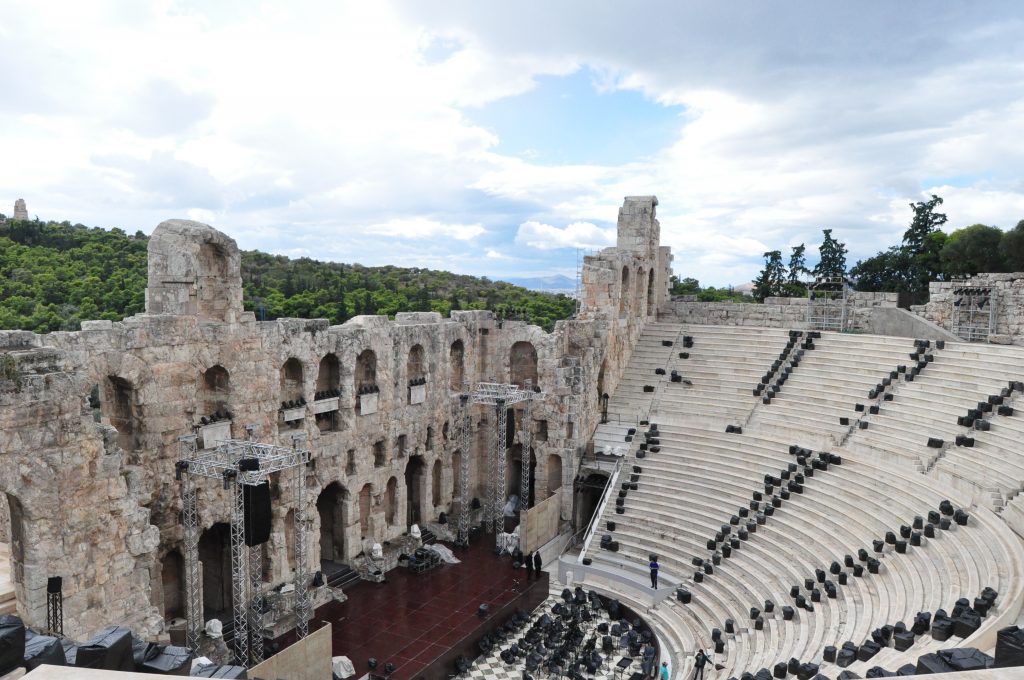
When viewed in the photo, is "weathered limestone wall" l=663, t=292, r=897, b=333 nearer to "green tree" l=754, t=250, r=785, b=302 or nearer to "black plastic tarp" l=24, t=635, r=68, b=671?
"green tree" l=754, t=250, r=785, b=302

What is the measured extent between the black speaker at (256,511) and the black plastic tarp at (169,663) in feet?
26.4

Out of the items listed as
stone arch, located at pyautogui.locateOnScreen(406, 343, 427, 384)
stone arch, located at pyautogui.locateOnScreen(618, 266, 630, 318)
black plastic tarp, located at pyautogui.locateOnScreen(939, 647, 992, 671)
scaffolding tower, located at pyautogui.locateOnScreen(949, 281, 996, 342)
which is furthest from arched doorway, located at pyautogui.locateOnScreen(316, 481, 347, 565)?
scaffolding tower, located at pyautogui.locateOnScreen(949, 281, 996, 342)

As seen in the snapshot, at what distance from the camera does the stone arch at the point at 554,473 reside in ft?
97.7

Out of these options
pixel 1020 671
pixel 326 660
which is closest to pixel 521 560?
pixel 326 660

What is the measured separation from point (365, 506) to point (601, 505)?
27.9 ft

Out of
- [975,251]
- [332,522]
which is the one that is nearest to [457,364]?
[332,522]

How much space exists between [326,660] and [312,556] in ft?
18.8

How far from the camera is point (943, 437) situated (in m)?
22.6

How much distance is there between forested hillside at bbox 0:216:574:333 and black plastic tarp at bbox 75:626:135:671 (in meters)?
21.4

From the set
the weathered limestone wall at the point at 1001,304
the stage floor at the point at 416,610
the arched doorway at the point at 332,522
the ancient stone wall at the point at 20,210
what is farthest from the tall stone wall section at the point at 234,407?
the ancient stone wall at the point at 20,210

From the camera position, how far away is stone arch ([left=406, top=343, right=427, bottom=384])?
92.2ft

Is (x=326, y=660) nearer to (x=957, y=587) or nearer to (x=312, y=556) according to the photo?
(x=312, y=556)

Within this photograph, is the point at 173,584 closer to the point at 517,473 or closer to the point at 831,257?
the point at 517,473

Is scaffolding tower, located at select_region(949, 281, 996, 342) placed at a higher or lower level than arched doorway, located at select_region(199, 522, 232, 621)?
higher
